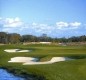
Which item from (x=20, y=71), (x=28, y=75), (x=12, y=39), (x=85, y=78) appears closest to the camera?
(x=85, y=78)

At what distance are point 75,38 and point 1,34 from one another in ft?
143

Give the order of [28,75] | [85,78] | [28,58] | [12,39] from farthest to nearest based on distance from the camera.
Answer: [12,39] → [28,58] → [28,75] → [85,78]

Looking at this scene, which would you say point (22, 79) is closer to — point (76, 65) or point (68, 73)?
point (68, 73)

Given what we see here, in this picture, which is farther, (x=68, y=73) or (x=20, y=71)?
(x=20, y=71)

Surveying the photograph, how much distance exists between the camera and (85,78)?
2138 centimetres

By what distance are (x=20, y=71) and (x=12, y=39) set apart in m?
154

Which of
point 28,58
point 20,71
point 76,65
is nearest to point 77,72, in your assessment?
point 76,65

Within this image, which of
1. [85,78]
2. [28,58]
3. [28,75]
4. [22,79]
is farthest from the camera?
[28,58]

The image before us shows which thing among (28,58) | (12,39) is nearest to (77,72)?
(28,58)

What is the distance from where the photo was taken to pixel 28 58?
4112cm

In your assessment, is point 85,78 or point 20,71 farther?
point 20,71

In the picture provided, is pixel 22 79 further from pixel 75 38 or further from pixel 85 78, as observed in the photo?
pixel 75 38

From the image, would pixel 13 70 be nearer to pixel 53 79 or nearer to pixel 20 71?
pixel 20 71

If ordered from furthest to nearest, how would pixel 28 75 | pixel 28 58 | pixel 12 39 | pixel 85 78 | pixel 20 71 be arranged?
pixel 12 39, pixel 28 58, pixel 20 71, pixel 28 75, pixel 85 78
